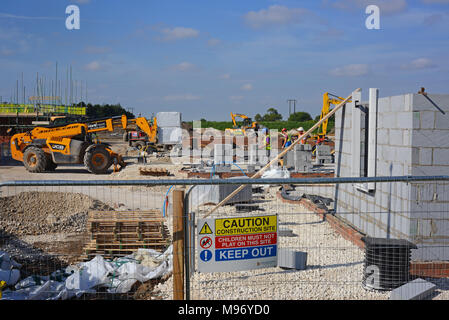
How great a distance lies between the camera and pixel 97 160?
19812mm

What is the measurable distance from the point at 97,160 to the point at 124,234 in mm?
12908

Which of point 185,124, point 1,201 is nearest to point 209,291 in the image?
point 1,201

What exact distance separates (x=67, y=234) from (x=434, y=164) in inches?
281

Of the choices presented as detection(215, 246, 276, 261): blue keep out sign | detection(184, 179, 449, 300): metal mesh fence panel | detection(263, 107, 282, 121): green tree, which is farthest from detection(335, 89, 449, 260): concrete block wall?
detection(263, 107, 282, 121): green tree

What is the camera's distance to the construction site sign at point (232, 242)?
14.1 feet

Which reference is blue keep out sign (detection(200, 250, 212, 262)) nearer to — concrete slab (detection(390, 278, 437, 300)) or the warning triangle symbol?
the warning triangle symbol

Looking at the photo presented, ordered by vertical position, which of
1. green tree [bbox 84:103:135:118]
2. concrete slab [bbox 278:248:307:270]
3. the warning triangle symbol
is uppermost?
green tree [bbox 84:103:135:118]

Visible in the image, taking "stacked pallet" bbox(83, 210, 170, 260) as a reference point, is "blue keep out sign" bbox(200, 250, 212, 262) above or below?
above

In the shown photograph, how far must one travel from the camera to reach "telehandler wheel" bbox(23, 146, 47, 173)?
1988 cm

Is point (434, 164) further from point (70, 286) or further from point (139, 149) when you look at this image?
point (139, 149)

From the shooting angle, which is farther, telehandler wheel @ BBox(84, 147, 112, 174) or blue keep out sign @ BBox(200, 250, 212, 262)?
telehandler wheel @ BBox(84, 147, 112, 174)

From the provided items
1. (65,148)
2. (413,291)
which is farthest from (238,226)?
(65,148)

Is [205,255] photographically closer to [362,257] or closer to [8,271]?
[8,271]

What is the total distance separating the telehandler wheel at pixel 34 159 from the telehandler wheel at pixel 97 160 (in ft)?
6.56
